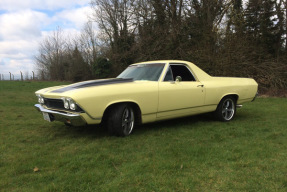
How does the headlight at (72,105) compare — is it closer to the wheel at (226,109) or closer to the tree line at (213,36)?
the wheel at (226,109)

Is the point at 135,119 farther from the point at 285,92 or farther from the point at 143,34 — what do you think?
the point at 143,34

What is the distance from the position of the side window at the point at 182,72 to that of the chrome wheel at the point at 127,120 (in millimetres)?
1455

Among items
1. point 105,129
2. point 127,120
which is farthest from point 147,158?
point 105,129

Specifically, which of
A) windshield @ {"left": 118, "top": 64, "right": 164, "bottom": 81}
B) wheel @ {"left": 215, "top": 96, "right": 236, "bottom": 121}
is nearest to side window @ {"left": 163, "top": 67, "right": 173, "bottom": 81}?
windshield @ {"left": 118, "top": 64, "right": 164, "bottom": 81}

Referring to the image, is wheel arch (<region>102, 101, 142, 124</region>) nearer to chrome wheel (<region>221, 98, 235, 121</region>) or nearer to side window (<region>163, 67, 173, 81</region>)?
side window (<region>163, 67, 173, 81</region>)

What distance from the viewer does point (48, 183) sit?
8.26ft

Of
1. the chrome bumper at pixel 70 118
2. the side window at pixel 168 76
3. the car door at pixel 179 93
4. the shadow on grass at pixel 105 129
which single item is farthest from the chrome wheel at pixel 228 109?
the chrome bumper at pixel 70 118

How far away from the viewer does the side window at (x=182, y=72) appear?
16.9 feet

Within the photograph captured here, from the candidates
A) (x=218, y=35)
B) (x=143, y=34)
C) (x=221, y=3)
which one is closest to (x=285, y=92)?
(x=218, y=35)

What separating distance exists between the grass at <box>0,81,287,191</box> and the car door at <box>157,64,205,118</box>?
1.39 ft

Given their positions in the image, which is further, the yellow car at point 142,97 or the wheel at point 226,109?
the wheel at point 226,109

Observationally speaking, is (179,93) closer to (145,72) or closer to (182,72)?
(182,72)

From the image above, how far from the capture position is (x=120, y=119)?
4.03 m

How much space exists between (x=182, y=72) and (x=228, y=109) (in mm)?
1689
